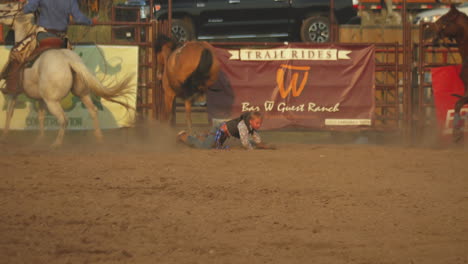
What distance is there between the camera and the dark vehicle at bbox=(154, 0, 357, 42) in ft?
56.5

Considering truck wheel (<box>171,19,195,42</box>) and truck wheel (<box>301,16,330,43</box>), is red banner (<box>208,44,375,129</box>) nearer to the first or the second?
truck wheel (<box>301,16,330,43</box>)

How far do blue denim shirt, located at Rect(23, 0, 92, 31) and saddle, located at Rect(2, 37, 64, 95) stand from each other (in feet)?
1.16

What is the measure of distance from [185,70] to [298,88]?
1.93m

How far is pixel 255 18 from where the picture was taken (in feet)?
57.2

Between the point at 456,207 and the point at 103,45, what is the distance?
25.1 feet

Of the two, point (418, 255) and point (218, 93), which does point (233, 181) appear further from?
point (218, 93)

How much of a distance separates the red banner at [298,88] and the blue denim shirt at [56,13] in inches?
101

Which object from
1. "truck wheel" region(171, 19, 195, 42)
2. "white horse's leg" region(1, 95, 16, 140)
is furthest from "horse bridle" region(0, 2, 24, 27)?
"truck wheel" region(171, 19, 195, 42)

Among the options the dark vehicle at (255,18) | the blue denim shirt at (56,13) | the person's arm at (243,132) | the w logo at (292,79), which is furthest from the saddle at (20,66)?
the dark vehicle at (255,18)

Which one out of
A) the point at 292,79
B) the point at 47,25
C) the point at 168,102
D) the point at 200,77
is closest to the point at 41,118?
the point at 47,25

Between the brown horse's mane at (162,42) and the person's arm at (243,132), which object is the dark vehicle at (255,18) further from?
the person's arm at (243,132)

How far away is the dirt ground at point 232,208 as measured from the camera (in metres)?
4.77

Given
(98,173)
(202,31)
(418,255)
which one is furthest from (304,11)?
(418,255)

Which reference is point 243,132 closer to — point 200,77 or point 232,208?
point 200,77
